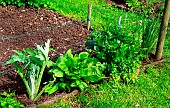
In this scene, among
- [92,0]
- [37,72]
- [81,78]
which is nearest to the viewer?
[37,72]

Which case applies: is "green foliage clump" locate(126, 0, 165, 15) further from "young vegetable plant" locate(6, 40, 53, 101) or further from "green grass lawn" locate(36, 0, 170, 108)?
"young vegetable plant" locate(6, 40, 53, 101)

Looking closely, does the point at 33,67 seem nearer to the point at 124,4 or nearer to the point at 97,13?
the point at 97,13

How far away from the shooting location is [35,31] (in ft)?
23.8

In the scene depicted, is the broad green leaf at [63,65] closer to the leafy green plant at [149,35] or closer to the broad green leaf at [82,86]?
the broad green leaf at [82,86]

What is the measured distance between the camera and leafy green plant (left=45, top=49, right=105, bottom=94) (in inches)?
211

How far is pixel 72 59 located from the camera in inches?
213

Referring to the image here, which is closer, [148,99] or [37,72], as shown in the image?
[37,72]

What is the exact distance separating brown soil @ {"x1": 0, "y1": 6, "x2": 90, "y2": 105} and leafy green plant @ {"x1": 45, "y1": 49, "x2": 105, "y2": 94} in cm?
76

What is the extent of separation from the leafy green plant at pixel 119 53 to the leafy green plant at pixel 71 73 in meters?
0.33

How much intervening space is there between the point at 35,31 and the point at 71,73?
2152 millimetres

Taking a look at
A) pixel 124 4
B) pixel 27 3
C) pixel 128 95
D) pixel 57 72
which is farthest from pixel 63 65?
pixel 124 4

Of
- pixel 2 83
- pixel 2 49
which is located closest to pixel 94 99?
pixel 2 83

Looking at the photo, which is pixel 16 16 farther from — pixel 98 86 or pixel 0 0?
pixel 98 86

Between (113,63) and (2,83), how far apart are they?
172 centimetres
